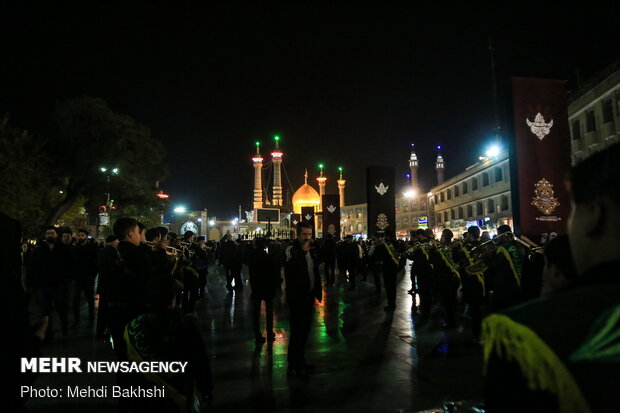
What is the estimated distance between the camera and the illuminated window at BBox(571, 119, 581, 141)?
27131 mm

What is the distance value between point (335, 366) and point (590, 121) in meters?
27.5

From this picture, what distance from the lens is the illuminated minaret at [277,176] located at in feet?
337

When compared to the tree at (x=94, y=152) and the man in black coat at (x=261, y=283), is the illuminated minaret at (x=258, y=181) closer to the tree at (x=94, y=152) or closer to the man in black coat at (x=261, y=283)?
the tree at (x=94, y=152)

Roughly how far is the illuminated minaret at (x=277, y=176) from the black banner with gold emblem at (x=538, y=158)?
9423 cm

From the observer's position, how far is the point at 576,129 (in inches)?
1081

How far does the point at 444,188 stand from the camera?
5847 centimetres

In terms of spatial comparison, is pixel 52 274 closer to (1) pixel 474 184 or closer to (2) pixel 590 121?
(2) pixel 590 121

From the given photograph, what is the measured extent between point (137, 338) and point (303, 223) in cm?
351

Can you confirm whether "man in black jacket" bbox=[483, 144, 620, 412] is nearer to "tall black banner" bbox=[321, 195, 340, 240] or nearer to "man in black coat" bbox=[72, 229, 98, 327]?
"man in black coat" bbox=[72, 229, 98, 327]

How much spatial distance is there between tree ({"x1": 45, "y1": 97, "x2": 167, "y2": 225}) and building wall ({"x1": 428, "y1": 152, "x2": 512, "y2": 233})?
30095 millimetres

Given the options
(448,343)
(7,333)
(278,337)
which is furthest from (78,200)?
(7,333)

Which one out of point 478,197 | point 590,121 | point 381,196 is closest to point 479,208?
point 478,197

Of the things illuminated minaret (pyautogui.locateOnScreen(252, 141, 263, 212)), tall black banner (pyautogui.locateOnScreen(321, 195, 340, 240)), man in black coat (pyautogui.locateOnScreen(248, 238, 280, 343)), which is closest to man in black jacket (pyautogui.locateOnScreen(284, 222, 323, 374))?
man in black coat (pyautogui.locateOnScreen(248, 238, 280, 343))

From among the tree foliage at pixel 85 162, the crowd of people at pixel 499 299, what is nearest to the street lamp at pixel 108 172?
the tree foliage at pixel 85 162
